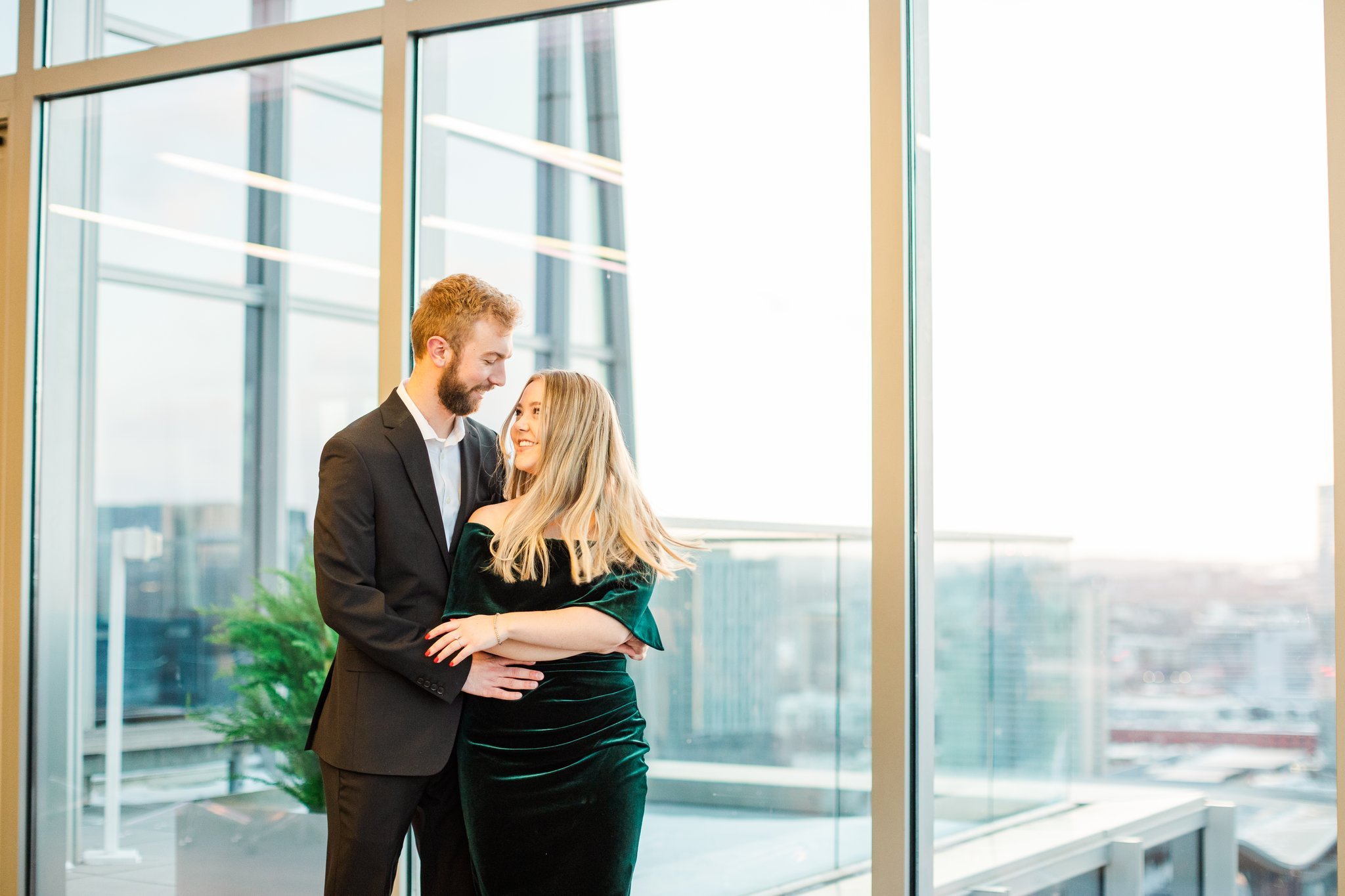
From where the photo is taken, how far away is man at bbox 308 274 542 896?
2.35 m

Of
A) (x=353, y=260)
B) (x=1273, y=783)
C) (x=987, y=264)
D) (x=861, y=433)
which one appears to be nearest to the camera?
(x=1273, y=783)

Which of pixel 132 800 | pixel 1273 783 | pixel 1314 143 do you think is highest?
pixel 1314 143

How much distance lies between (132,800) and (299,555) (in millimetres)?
1898

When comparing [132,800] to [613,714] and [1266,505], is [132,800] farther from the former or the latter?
[1266,505]

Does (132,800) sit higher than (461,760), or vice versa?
(461,760)

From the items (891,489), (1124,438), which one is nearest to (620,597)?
(891,489)

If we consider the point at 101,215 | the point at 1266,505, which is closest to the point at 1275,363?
the point at 1266,505

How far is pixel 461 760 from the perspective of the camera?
241cm

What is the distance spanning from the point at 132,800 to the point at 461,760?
6.18ft

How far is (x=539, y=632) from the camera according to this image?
2256mm

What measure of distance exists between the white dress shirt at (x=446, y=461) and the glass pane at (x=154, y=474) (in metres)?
1.28

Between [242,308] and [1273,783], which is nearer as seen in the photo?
[1273,783]

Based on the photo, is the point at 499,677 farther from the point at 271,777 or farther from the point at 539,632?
the point at 271,777

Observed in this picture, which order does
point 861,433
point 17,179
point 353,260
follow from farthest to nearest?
point 353,260
point 17,179
point 861,433
